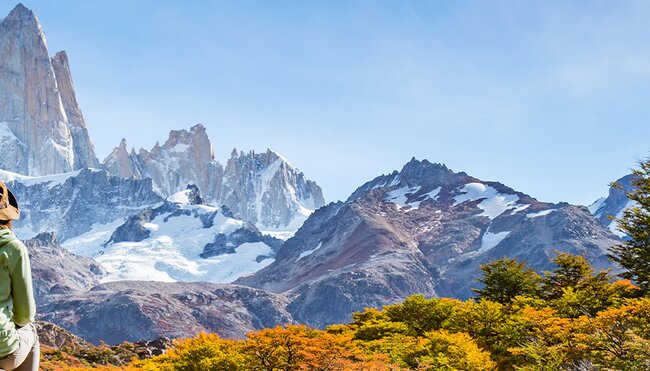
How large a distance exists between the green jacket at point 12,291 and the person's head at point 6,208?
109 millimetres

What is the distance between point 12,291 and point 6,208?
2.17 feet

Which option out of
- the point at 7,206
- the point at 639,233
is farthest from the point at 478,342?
the point at 7,206

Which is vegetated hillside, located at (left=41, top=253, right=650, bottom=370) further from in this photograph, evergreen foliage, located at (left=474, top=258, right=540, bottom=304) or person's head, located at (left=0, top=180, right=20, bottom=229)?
person's head, located at (left=0, top=180, right=20, bottom=229)

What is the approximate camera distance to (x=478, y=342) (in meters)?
30.7

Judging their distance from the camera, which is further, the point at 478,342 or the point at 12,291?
the point at 478,342

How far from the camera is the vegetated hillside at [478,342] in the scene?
837 inches

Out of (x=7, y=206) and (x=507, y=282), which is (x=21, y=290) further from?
(x=507, y=282)

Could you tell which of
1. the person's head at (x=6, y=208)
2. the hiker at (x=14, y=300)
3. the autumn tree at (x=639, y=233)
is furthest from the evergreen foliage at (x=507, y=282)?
the person's head at (x=6, y=208)

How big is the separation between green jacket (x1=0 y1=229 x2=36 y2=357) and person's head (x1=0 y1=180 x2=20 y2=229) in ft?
0.36

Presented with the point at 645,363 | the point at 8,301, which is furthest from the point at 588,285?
the point at 8,301

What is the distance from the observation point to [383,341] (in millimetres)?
29234

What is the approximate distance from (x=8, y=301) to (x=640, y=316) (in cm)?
2293

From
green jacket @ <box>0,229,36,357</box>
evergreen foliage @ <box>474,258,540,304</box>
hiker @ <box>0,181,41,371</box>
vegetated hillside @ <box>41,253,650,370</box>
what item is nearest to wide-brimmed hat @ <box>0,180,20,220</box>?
hiker @ <box>0,181,41,371</box>

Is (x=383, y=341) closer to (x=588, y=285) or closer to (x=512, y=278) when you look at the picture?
(x=588, y=285)
